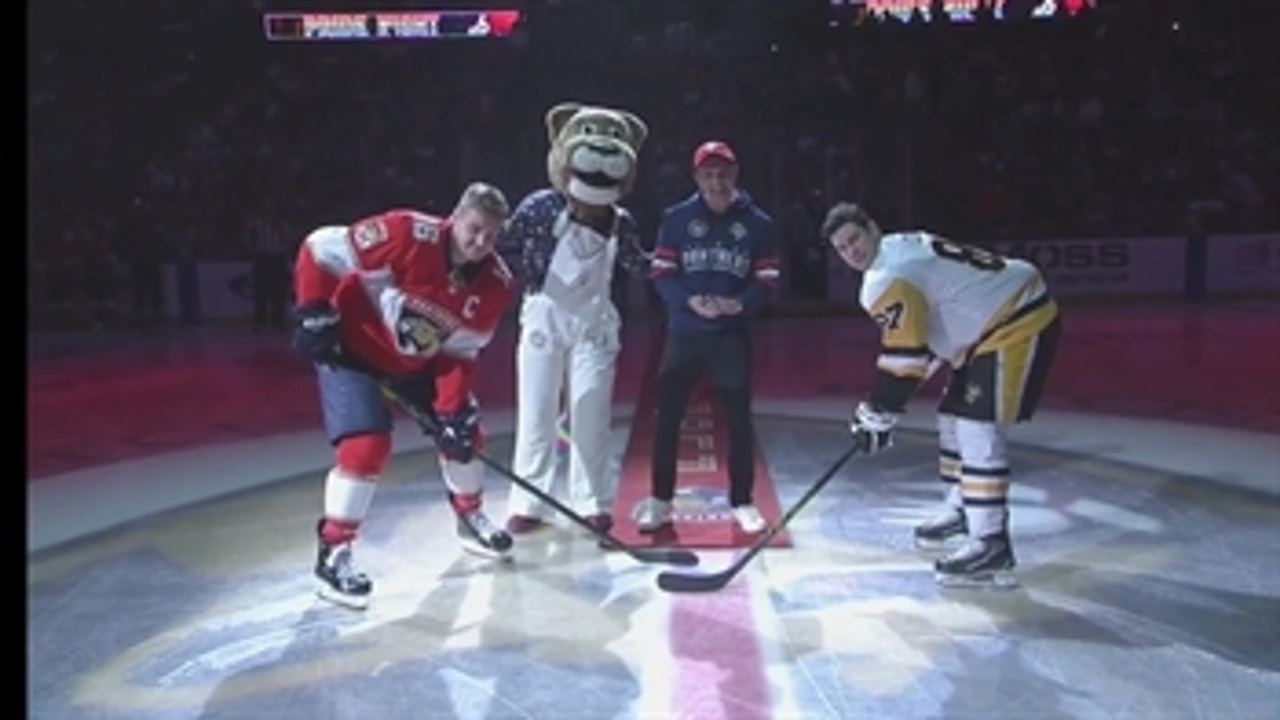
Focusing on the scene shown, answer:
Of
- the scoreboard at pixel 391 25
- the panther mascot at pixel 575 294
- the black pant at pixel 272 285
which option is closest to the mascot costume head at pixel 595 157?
the panther mascot at pixel 575 294

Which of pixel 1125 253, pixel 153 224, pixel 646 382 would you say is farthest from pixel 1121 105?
pixel 153 224

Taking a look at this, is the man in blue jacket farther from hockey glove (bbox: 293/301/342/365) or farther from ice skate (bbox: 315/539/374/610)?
hockey glove (bbox: 293/301/342/365)

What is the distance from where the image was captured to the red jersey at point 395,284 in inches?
143

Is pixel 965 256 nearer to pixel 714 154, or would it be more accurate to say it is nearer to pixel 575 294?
pixel 714 154

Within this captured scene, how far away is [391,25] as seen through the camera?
36.7 feet

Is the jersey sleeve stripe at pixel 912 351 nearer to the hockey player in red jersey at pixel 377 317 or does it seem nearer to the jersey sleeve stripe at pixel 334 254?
the hockey player in red jersey at pixel 377 317

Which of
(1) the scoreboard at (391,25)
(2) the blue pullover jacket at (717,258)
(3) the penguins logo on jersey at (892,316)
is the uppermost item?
(1) the scoreboard at (391,25)

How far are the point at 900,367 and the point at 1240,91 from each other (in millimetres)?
11478

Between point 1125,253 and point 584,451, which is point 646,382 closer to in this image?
point 584,451

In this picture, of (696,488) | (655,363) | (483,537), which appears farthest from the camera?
(655,363)

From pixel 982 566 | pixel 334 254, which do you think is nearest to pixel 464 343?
pixel 334 254

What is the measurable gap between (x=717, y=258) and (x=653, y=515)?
861 millimetres

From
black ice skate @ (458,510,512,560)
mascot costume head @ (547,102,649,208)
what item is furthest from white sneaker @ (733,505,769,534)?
mascot costume head @ (547,102,649,208)

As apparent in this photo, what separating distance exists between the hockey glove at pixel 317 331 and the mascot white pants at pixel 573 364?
0.88 m
